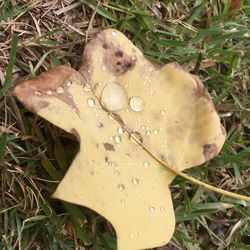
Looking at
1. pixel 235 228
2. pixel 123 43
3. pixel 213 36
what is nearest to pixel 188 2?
pixel 213 36

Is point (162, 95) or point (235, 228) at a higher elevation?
point (162, 95)

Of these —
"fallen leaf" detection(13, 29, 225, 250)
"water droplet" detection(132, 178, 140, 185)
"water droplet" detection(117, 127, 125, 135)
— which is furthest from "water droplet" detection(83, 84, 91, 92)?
"water droplet" detection(132, 178, 140, 185)

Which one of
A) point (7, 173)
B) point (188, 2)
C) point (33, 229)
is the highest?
point (188, 2)

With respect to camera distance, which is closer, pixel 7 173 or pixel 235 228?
pixel 7 173

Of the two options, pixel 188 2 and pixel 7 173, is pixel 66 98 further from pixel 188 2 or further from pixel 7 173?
pixel 188 2

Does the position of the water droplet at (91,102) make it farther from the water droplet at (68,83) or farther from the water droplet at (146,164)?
the water droplet at (146,164)

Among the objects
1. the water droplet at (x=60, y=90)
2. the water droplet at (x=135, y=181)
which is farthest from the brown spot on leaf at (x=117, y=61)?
the water droplet at (x=135, y=181)

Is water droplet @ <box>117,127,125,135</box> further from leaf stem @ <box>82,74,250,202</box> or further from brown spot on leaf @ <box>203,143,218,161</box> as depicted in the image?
brown spot on leaf @ <box>203,143,218,161</box>

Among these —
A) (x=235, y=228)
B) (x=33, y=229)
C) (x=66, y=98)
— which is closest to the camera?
(x=66, y=98)
